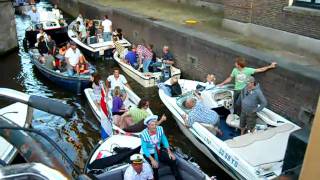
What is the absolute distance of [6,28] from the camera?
1658 centimetres

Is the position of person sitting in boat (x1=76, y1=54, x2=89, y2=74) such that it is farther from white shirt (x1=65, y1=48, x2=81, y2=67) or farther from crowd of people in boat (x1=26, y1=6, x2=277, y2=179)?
white shirt (x1=65, y1=48, x2=81, y2=67)

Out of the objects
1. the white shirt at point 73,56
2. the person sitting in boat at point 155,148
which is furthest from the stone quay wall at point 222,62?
the white shirt at point 73,56

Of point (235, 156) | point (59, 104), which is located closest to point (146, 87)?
point (235, 156)

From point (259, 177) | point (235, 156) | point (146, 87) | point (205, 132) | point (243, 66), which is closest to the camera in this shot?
point (259, 177)

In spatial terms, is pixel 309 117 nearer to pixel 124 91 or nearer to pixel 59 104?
pixel 124 91

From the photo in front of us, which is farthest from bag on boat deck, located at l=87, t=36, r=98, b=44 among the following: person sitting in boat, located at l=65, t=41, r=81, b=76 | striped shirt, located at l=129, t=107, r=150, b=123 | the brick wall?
striped shirt, located at l=129, t=107, r=150, b=123

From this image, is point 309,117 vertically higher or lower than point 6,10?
lower

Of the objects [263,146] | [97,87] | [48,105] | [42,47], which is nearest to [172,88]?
[97,87]

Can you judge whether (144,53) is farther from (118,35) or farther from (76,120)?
(76,120)

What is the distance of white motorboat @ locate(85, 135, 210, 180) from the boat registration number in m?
0.83

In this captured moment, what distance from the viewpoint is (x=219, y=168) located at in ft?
26.1

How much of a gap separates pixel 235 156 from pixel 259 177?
67 centimetres

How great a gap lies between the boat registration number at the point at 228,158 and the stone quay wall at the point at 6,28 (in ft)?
42.6

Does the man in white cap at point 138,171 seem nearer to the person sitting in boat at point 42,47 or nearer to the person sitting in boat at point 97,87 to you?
the person sitting in boat at point 97,87
